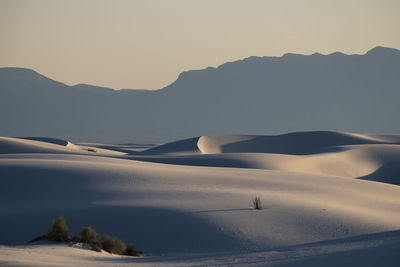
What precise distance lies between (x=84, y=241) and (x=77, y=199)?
5.14 m

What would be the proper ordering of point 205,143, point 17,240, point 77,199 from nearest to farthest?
point 17,240, point 77,199, point 205,143

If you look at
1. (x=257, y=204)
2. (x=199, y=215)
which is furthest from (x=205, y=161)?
(x=199, y=215)

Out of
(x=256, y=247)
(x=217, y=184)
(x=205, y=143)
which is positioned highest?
(x=205, y=143)

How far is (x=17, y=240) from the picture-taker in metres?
14.9

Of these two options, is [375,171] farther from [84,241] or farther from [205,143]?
[84,241]

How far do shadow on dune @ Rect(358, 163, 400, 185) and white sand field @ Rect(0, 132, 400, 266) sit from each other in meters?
10.9

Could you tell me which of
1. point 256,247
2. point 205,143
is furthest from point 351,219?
point 205,143

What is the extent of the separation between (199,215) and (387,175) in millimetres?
26056

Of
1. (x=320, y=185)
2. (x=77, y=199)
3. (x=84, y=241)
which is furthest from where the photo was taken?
(x=320, y=185)

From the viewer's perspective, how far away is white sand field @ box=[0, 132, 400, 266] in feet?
36.5

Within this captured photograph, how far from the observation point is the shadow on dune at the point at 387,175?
3856 centimetres

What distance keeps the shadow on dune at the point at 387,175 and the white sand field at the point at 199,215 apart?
10.9m

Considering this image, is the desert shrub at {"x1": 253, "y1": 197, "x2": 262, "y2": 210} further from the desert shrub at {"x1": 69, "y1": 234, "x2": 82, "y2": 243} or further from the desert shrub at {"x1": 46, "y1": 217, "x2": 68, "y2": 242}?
the desert shrub at {"x1": 46, "y1": 217, "x2": 68, "y2": 242}

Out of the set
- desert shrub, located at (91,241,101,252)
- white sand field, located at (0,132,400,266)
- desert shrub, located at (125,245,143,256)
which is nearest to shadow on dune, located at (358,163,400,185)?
white sand field, located at (0,132,400,266)
